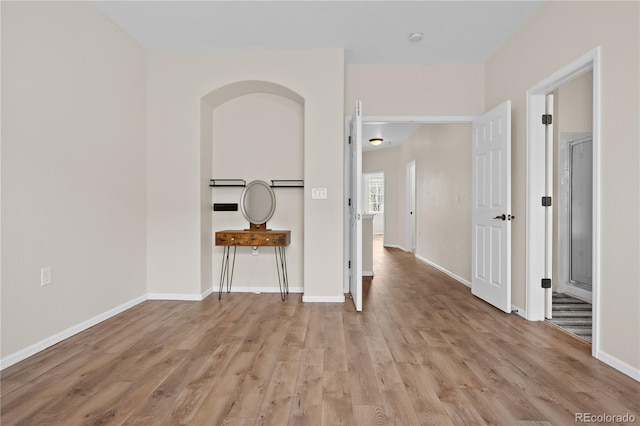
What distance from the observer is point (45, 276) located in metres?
2.40

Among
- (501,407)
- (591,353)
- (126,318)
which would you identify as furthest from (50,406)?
(591,353)

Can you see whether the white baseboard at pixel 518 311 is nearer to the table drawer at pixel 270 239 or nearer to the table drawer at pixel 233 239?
the table drawer at pixel 270 239

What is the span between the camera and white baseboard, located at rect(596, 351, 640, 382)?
196 cm

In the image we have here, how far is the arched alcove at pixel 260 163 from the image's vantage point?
406 cm

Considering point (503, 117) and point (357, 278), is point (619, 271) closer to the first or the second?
point (503, 117)

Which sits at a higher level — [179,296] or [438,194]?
[438,194]

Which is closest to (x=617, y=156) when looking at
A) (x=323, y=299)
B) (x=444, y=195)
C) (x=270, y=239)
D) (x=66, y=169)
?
(x=323, y=299)

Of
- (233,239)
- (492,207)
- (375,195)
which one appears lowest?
(233,239)

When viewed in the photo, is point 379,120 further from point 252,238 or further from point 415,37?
point 252,238

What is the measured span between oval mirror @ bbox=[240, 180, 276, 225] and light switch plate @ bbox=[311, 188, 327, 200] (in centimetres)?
57

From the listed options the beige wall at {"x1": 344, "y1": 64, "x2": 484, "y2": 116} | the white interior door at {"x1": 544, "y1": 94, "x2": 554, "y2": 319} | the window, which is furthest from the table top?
the window

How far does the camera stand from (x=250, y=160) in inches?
161

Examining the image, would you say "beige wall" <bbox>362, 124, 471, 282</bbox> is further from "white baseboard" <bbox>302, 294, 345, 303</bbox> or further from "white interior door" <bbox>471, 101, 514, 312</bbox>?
"white baseboard" <bbox>302, 294, 345, 303</bbox>

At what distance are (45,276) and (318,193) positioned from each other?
239cm
